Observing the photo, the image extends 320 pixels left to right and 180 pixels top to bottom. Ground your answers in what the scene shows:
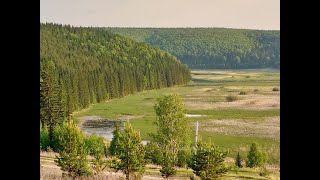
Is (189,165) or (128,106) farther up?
(128,106)

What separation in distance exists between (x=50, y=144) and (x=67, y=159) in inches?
6.7

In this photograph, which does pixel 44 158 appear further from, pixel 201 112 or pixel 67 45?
pixel 201 112

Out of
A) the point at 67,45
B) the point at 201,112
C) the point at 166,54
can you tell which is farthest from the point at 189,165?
the point at 67,45

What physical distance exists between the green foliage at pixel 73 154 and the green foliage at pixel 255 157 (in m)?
1.08

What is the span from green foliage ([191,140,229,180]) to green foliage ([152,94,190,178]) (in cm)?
9

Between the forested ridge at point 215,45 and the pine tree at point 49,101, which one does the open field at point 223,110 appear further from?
the pine tree at point 49,101

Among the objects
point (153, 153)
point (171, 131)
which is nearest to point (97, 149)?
point (153, 153)

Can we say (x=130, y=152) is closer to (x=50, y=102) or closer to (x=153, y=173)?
(x=153, y=173)

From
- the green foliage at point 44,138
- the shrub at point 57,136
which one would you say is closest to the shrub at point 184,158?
the shrub at point 57,136

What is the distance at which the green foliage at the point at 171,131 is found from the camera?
2707 mm

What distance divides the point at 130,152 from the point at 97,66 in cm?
66

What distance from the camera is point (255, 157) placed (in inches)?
107
